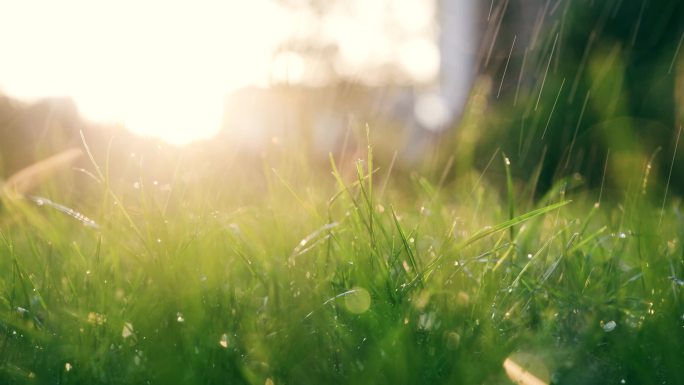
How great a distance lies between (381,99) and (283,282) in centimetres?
1041

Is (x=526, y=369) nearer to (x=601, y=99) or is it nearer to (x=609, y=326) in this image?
(x=609, y=326)

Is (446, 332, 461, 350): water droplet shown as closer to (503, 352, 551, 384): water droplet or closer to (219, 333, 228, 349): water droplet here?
(503, 352, 551, 384): water droplet

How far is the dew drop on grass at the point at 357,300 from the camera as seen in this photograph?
1107 mm

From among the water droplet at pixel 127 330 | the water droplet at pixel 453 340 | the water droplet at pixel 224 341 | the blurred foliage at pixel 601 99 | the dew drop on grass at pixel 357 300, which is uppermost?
the dew drop on grass at pixel 357 300

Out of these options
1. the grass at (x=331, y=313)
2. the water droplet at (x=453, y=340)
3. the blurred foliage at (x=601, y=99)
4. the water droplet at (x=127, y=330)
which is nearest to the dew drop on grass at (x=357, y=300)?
the grass at (x=331, y=313)

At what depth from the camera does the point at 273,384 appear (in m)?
1.04

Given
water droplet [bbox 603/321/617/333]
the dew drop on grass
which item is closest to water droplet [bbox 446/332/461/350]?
the dew drop on grass

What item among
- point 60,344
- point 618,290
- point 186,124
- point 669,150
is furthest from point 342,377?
point 669,150

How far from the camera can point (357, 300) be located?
1.12 metres

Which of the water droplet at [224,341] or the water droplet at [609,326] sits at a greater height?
the water droplet at [609,326]

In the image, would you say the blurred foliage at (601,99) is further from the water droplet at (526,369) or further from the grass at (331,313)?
the water droplet at (526,369)

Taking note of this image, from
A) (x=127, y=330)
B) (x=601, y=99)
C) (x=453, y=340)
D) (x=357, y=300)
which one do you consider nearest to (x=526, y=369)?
(x=453, y=340)

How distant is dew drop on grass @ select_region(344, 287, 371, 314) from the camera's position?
3.63 ft

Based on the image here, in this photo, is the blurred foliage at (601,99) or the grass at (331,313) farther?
the blurred foliage at (601,99)
